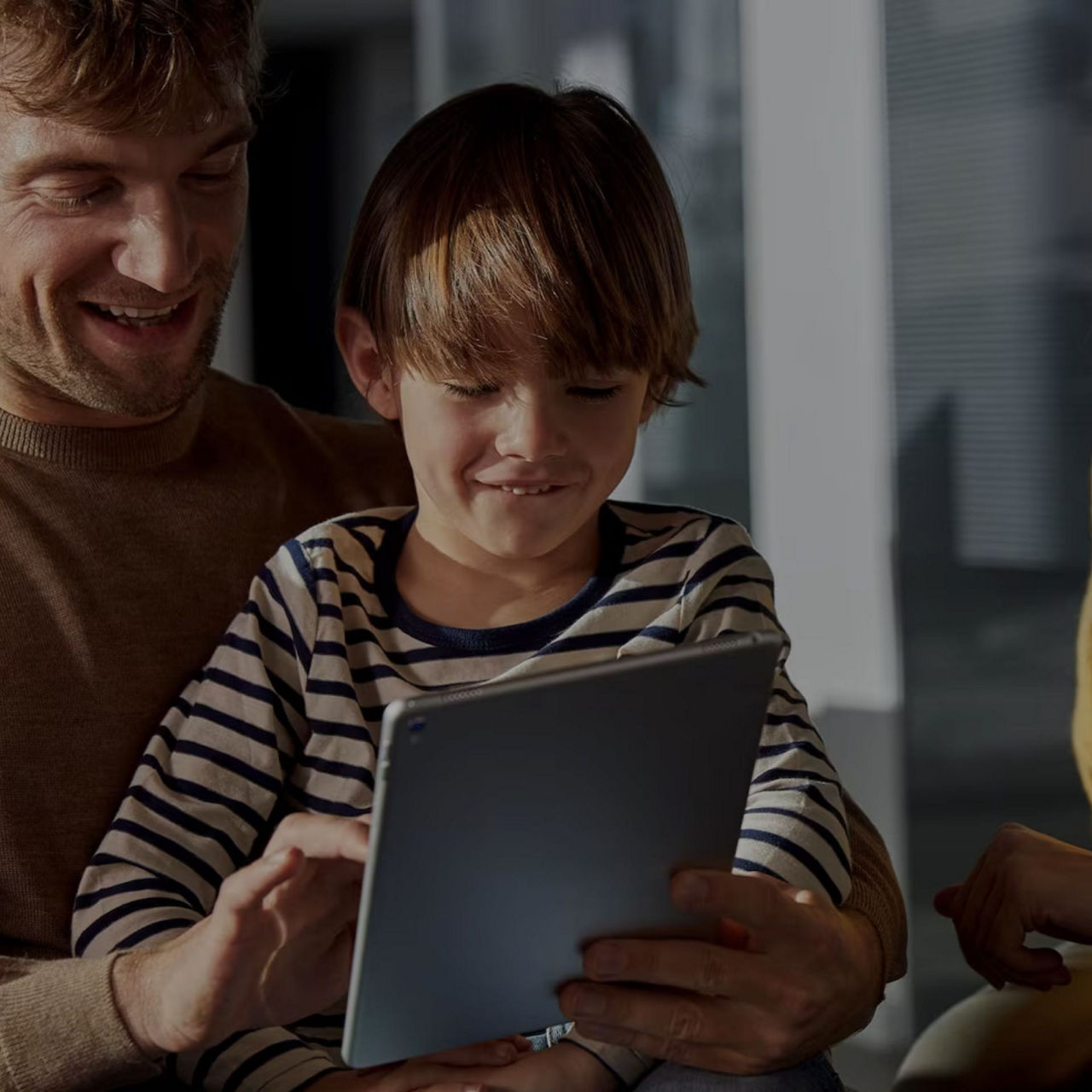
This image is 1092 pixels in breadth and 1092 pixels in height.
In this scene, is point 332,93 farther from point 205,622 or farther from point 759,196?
point 205,622

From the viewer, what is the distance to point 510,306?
1.19 metres

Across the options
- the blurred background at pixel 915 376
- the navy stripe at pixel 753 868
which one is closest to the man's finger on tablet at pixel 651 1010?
the navy stripe at pixel 753 868

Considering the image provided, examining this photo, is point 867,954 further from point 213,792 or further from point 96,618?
point 96,618

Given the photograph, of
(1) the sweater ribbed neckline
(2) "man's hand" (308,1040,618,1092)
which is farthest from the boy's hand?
(1) the sweater ribbed neckline

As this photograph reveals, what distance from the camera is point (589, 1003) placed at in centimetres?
103

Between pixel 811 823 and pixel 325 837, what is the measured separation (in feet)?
1.33

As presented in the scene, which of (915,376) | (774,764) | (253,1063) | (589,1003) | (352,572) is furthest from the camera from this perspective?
(915,376)

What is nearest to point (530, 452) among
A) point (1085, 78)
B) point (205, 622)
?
point (205, 622)

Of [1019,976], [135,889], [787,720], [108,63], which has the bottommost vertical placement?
[1019,976]

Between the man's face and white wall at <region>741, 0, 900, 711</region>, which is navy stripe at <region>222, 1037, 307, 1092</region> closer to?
the man's face

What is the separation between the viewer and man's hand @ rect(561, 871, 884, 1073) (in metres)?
1.01

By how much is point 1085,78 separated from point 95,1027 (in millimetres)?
1942

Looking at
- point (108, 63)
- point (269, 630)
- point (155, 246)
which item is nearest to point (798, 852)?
point (269, 630)

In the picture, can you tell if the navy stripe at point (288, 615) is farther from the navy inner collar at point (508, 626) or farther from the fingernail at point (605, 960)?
the fingernail at point (605, 960)
